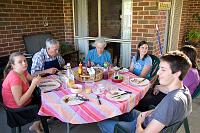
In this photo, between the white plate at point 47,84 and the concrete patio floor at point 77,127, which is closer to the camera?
the white plate at point 47,84

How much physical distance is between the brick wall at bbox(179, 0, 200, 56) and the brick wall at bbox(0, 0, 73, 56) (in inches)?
110

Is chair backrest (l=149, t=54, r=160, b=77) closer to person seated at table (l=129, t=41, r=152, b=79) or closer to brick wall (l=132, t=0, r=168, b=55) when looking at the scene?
person seated at table (l=129, t=41, r=152, b=79)

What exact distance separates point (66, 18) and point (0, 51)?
1.60m

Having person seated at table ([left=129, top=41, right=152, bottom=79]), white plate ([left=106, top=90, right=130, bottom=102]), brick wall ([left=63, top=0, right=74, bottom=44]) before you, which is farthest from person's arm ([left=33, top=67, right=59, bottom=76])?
brick wall ([left=63, top=0, right=74, bottom=44])

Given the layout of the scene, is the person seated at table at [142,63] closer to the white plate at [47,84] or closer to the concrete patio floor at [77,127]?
the concrete patio floor at [77,127]

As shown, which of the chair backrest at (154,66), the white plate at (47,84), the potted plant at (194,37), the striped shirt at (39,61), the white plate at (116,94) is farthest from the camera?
the potted plant at (194,37)

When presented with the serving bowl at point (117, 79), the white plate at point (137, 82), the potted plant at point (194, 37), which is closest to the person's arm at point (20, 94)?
the serving bowl at point (117, 79)

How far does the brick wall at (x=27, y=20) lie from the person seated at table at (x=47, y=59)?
3.50ft

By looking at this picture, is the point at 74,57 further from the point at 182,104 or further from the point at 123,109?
the point at 182,104

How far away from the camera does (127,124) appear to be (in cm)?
179

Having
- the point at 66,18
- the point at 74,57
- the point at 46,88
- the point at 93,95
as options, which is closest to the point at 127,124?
the point at 93,95

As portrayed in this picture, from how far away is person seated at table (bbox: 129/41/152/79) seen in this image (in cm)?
272

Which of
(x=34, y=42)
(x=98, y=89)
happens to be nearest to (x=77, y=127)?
(x=98, y=89)

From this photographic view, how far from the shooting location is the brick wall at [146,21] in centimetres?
327
